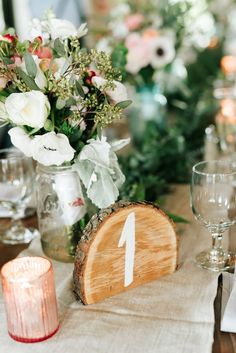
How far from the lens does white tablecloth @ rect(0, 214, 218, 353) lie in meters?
0.84

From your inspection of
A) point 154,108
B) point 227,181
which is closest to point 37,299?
point 227,181

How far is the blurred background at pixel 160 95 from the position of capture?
62.8 inches

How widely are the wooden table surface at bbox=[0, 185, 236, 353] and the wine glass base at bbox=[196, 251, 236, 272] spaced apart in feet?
0.13

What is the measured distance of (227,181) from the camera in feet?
3.46

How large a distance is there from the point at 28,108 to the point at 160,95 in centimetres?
121

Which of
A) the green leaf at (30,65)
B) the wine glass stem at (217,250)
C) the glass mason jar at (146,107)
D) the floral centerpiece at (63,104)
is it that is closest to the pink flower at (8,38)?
the floral centerpiece at (63,104)

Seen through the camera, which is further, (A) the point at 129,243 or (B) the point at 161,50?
(B) the point at 161,50

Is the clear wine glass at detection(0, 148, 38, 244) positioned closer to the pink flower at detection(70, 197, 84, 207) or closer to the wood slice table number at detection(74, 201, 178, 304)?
the pink flower at detection(70, 197, 84, 207)

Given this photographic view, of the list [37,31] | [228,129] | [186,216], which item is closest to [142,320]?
[186,216]

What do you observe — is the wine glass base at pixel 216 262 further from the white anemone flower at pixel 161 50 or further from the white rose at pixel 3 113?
the white anemone flower at pixel 161 50

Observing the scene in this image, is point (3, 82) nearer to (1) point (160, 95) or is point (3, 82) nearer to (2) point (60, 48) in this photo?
(2) point (60, 48)

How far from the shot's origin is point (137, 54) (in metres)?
1.90

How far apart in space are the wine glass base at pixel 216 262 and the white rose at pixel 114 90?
37 centimetres

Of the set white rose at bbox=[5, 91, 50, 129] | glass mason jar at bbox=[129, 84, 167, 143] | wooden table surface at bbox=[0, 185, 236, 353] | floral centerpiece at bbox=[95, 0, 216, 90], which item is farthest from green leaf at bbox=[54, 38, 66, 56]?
glass mason jar at bbox=[129, 84, 167, 143]
